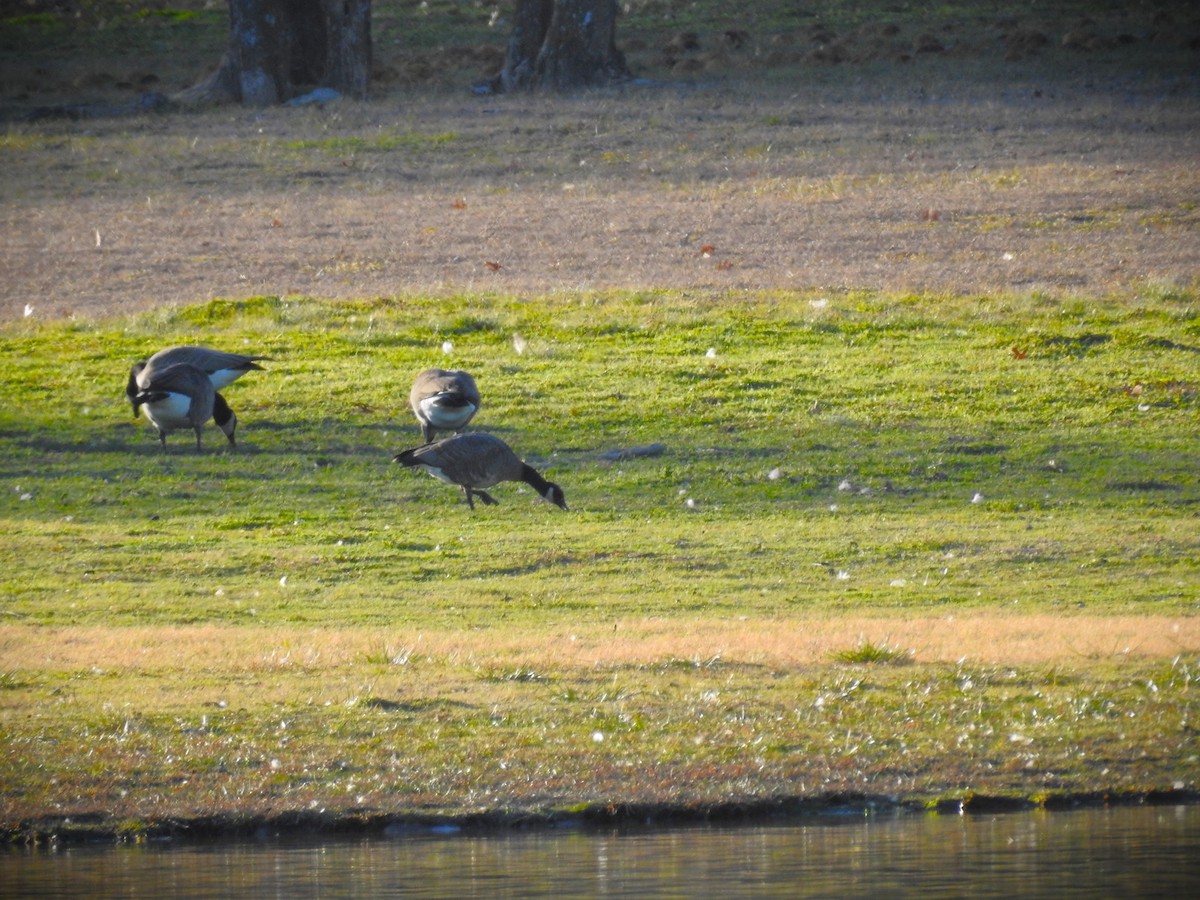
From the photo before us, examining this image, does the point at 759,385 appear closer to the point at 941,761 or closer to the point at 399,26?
the point at 941,761

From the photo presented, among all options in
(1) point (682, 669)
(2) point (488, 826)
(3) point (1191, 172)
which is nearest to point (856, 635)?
(1) point (682, 669)

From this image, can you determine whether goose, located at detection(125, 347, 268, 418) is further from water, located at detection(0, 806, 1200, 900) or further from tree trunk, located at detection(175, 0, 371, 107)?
tree trunk, located at detection(175, 0, 371, 107)

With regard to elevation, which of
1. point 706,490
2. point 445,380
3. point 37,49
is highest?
point 37,49

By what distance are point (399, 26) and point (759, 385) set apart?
138 feet

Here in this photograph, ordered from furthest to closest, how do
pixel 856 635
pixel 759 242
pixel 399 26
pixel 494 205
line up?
pixel 399 26 → pixel 494 205 → pixel 759 242 → pixel 856 635

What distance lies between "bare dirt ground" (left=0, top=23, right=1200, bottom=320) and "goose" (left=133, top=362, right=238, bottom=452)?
7.92 m

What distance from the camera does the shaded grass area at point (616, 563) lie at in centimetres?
1110

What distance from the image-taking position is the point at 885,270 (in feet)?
97.8

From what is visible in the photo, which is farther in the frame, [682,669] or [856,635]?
[856,635]

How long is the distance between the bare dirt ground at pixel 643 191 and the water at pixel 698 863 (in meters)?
19.0

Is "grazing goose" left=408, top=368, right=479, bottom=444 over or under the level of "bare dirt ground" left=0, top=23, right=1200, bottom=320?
under

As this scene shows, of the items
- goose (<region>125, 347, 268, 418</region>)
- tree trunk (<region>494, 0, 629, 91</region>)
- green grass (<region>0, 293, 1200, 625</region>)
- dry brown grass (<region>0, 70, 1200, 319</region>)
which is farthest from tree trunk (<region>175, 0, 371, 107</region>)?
goose (<region>125, 347, 268, 418</region>)

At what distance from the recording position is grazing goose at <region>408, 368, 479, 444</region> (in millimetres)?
19609

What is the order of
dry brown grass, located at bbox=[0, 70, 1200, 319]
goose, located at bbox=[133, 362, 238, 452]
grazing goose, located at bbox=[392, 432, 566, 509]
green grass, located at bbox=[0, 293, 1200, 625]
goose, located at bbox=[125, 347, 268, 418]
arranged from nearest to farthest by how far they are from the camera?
1. green grass, located at bbox=[0, 293, 1200, 625]
2. grazing goose, located at bbox=[392, 432, 566, 509]
3. goose, located at bbox=[133, 362, 238, 452]
4. goose, located at bbox=[125, 347, 268, 418]
5. dry brown grass, located at bbox=[0, 70, 1200, 319]
